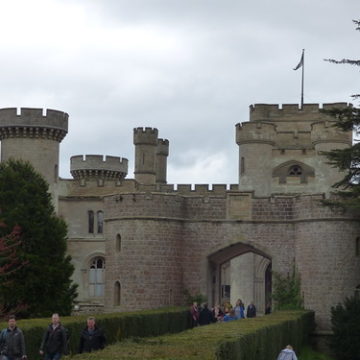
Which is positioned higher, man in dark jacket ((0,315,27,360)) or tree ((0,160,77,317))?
tree ((0,160,77,317))

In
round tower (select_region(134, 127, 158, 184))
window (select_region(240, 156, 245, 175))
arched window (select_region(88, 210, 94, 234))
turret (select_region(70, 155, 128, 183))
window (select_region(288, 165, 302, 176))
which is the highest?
round tower (select_region(134, 127, 158, 184))

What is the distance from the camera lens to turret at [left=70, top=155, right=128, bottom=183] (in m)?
65.7

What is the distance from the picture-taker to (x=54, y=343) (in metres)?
21.1

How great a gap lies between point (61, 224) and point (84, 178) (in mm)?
23978

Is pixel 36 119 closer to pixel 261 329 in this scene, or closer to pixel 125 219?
pixel 125 219

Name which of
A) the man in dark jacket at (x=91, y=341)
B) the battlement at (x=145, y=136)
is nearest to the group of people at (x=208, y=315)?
the man in dark jacket at (x=91, y=341)

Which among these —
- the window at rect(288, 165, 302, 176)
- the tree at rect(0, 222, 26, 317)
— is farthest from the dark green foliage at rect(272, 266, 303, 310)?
the window at rect(288, 165, 302, 176)

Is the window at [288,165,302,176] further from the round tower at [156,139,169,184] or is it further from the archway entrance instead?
the round tower at [156,139,169,184]

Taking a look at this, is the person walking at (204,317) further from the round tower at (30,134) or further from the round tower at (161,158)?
the round tower at (161,158)

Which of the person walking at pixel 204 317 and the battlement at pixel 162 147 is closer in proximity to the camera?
the person walking at pixel 204 317

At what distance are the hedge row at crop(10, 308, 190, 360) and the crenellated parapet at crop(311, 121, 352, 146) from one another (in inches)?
753

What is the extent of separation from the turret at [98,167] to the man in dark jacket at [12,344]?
4505 centimetres

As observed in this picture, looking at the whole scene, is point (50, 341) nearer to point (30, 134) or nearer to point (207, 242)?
point (207, 242)

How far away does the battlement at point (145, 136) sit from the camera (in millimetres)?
71375
